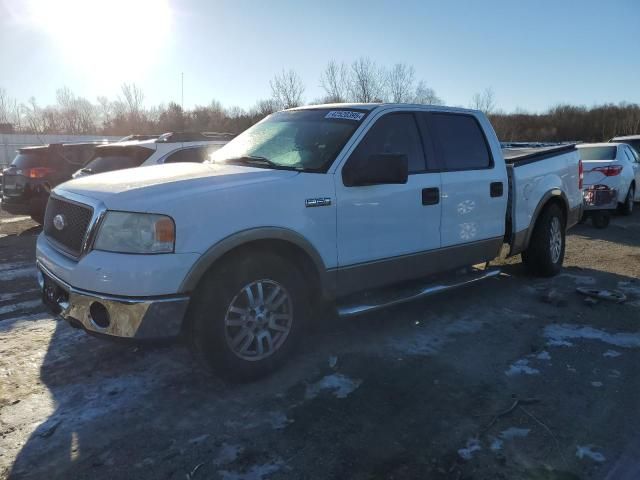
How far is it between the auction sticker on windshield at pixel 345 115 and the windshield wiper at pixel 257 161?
2.41 ft

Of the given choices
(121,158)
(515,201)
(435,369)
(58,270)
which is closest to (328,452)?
(435,369)

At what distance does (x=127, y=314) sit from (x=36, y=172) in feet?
27.1

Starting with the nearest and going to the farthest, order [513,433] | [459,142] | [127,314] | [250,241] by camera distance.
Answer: [513,433], [127,314], [250,241], [459,142]

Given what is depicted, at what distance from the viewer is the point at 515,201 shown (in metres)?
5.65

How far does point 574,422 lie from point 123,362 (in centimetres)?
318

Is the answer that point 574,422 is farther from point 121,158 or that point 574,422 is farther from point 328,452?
point 121,158

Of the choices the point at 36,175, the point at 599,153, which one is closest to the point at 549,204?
the point at 599,153

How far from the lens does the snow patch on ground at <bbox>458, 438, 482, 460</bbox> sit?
281cm

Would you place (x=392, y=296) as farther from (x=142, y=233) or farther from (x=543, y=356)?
(x=142, y=233)

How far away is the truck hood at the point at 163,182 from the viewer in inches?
129

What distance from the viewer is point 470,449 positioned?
2.87 meters

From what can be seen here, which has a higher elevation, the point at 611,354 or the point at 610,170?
the point at 610,170

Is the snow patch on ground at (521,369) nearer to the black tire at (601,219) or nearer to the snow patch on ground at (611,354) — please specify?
the snow patch on ground at (611,354)

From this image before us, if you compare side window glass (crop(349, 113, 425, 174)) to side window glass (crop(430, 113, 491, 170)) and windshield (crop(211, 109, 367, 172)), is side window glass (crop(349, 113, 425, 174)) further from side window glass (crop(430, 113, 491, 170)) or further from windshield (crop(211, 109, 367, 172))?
side window glass (crop(430, 113, 491, 170))
